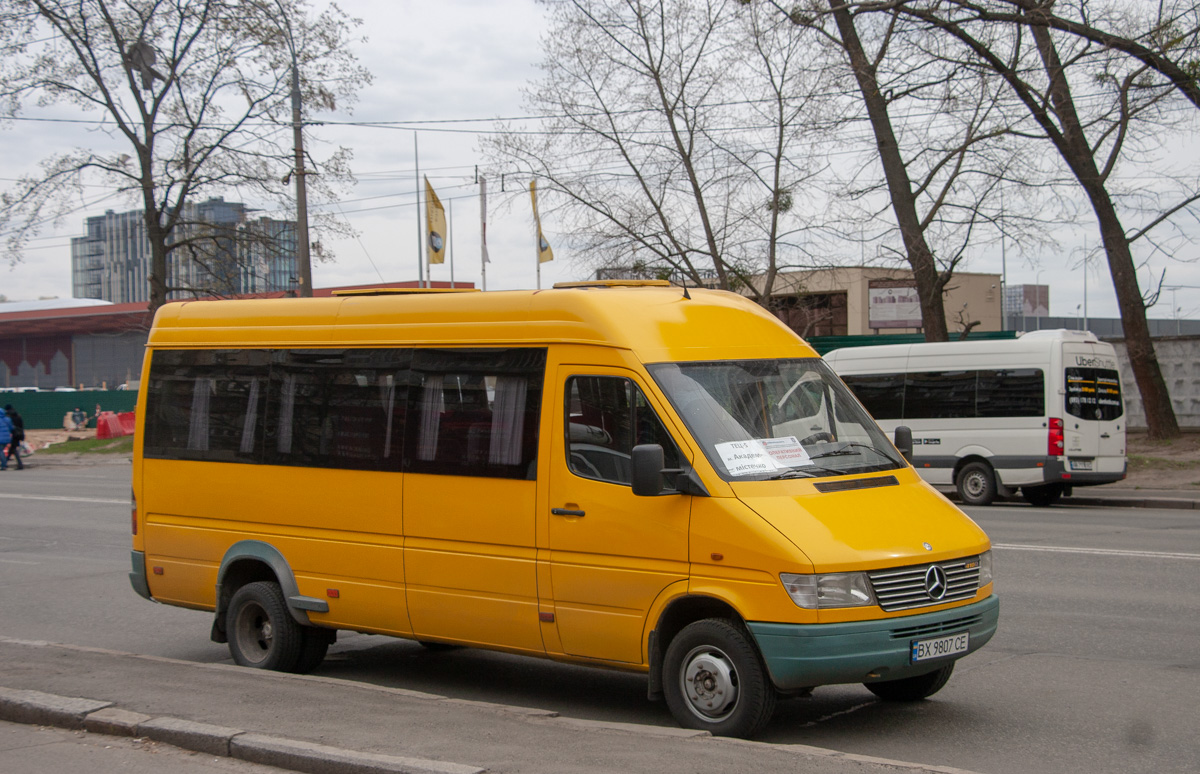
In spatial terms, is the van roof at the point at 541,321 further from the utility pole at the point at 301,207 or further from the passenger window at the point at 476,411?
the utility pole at the point at 301,207

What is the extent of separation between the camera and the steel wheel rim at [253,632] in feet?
26.1

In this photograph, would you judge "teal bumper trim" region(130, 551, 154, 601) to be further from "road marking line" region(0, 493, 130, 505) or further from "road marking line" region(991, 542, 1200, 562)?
"road marking line" region(0, 493, 130, 505)

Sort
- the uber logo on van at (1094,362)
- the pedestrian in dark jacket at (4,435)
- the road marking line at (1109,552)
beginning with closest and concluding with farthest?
1. the road marking line at (1109,552)
2. the uber logo on van at (1094,362)
3. the pedestrian in dark jacket at (4,435)

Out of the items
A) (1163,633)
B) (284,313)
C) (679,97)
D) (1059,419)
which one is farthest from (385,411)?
(679,97)

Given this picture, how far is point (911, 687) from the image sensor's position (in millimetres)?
6719

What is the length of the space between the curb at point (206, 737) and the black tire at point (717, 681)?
145 cm

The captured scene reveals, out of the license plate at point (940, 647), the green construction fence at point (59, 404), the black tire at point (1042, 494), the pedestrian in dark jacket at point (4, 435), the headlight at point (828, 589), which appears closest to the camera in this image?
the headlight at point (828, 589)

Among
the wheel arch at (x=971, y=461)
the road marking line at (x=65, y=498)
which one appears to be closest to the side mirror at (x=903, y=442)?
the wheel arch at (x=971, y=461)

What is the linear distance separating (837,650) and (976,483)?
1439 cm

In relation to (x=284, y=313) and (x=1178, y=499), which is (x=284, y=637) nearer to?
(x=284, y=313)

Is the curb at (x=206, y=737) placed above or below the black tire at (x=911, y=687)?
above

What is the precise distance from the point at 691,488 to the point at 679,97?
20821 millimetres

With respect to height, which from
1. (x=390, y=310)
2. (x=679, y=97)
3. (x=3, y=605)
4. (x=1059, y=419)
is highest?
(x=679, y=97)

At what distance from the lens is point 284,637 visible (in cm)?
Result: 776
